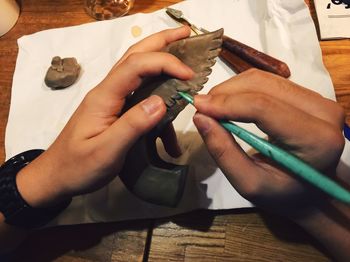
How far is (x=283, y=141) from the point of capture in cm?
51

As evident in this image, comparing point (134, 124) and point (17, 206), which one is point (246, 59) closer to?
point (134, 124)

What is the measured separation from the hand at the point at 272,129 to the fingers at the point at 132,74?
69mm

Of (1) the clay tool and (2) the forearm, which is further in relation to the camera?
(1) the clay tool

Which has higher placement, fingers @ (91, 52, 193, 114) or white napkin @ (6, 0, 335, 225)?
fingers @ (91, 52, 193, 114)

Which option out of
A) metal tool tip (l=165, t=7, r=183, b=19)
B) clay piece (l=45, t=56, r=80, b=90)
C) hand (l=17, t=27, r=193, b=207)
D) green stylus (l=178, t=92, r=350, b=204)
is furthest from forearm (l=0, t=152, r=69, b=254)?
metal tool tip (l=165, t=7, r=183, b=19)

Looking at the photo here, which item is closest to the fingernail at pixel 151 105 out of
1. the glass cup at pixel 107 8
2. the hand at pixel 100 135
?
the hand at pixel 100 135

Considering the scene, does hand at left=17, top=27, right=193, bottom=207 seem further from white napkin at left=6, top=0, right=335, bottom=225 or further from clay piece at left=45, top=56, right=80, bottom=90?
clay piece at left=45, top=56, right=80, bottom=90

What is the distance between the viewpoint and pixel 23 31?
95 cm

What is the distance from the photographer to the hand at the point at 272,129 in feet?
1.64

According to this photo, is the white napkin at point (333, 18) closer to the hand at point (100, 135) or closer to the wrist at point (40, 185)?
the hand at point (100, 135)

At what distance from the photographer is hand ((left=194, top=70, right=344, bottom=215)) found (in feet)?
1.64

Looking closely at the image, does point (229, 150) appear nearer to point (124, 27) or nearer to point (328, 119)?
point (328, 119)

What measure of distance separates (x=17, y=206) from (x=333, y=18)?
2.52 feet

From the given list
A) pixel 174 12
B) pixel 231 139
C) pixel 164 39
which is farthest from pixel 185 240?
pixel 174 12
